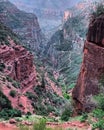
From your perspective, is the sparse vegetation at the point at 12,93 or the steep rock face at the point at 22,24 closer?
the sparse vegetation at the point at 12,93

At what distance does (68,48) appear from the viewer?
462 feet

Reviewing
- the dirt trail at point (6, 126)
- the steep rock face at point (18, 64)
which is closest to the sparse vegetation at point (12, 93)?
the steep rock face at point (18, 64)

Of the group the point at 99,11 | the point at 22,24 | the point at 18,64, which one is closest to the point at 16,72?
the point at 18,64

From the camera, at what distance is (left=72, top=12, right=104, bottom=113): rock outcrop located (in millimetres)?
26359

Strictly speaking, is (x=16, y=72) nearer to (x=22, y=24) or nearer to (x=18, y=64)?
(x=18, y=64)

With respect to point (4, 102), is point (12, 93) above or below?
below

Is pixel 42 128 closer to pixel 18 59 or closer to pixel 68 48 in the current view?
pixel 18 59

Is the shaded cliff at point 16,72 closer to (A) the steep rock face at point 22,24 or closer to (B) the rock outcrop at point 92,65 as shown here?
(B) the rock outcrop at point 92,65

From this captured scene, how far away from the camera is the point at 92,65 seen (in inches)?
1075

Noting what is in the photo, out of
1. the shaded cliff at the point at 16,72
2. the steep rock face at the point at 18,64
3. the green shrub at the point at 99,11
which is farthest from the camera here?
the steep rock face at the point at 18,64

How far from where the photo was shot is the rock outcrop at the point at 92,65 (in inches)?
1038

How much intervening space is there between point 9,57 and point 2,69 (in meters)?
4.11

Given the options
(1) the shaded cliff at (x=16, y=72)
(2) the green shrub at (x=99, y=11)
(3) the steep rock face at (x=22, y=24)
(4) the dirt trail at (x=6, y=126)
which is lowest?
(3) the steep rock face at (x=22, y=24)

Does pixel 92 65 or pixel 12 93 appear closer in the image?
pixel 92 65
